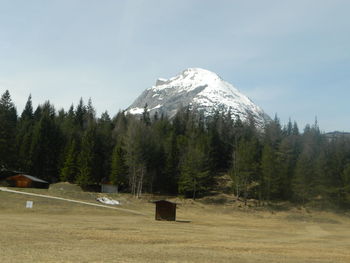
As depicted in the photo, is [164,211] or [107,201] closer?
[164,211]

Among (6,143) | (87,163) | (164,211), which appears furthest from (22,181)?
(164,211)

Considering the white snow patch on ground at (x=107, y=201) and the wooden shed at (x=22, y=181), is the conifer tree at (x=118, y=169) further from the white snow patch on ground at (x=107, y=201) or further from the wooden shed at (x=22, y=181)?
the wooden shed at (x=22, y=181)

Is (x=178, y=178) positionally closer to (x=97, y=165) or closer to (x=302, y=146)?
(x=97, y=165)

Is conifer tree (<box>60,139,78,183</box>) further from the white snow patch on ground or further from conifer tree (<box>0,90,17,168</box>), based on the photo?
the white snow patch on ground

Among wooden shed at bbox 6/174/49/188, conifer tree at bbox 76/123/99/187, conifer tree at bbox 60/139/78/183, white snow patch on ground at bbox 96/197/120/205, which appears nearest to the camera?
white snow patch on ground at bbox 96/197/120/205

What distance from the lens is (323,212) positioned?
85.4 meters

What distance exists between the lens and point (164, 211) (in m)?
55.3

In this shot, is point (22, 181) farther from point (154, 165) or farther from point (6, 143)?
point (154, 165)

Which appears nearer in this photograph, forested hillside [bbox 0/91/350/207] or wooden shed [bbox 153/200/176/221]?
wooden shed [bbox 153/200/176/221]

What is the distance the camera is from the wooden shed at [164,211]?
5522 centimetres

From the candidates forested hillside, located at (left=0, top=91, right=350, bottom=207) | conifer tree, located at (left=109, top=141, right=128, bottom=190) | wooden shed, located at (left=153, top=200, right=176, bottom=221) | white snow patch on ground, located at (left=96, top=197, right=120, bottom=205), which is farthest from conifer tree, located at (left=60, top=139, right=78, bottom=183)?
wooden shed, located at (left=153, top=200, right=176, bottom=221)

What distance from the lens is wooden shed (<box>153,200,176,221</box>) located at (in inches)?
2174

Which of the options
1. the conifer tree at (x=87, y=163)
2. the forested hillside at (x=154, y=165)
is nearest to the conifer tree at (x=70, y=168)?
the forested hillside at (x=154, y=165)

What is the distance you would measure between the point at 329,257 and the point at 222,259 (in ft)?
27.4
